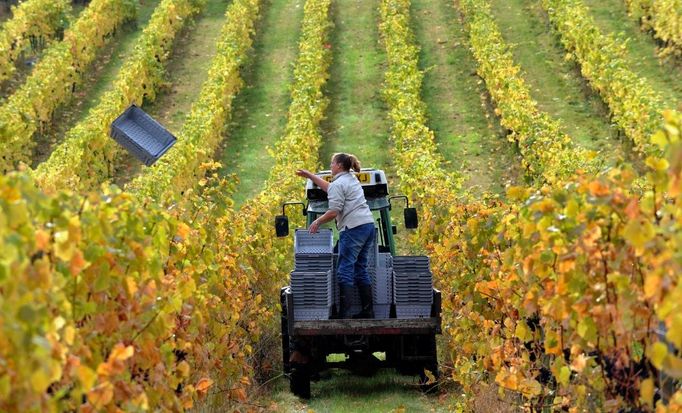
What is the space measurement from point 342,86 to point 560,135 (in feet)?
30.6

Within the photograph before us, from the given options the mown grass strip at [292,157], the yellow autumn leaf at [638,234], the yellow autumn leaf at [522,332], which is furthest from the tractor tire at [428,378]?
the yellow autumn leaf at [638,234]

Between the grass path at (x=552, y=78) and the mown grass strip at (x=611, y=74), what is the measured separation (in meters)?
0.36

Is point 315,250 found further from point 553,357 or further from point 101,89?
point 101,89

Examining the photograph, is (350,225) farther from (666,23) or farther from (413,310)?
(666,23)

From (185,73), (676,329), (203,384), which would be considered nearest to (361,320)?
(203,384)

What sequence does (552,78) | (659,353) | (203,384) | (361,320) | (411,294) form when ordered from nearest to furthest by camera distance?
(659,353), (203,384), (361,320), (411,294), (552,78)

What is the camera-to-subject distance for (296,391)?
11.6 m

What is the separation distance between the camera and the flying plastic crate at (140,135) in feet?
45.0

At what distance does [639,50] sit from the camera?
1151 inches

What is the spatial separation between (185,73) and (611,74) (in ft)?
37.3

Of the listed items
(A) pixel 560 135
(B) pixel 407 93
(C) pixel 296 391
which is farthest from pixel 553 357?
(B) pixel 407 93

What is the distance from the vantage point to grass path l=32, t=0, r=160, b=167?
89.6ft

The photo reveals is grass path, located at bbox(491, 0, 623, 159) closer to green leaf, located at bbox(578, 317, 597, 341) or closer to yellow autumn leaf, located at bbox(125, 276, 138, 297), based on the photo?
green leaf, located at bbox(578, 317, 597, 341)

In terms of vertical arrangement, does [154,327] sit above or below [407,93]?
below
